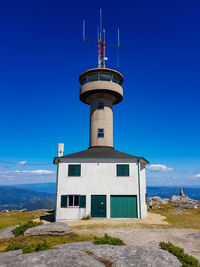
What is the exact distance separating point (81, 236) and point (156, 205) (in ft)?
73.8

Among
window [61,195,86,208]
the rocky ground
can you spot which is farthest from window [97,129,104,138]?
the rocky ground

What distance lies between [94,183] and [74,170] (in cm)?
281

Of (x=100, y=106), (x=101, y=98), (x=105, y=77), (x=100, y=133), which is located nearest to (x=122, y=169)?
(x=100, y=133)

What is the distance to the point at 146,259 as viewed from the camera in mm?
7711

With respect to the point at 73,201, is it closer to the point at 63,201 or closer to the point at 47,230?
the point at 63,201

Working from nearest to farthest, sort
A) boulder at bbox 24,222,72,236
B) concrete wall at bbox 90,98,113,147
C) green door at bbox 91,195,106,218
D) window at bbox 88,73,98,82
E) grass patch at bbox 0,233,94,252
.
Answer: grass patch at bbox 0,233,94,252 < boulder at bbox 24,222,72,236 < green door at bbox 91,195,106,218 < concrete wall at bbox 90,98,113,147 < window at bbox 88,73,98,82

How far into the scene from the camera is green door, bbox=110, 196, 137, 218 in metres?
20.4

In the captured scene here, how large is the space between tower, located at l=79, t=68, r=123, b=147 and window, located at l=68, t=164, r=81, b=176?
22.4 feet

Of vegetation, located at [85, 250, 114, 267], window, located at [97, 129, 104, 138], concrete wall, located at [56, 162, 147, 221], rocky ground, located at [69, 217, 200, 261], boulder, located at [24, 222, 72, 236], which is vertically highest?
window, located at [97, 129, 104, 138]

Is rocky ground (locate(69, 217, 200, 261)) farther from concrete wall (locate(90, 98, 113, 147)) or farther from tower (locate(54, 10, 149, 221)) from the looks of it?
A: concrete wall (locate(90, 98, 113, 147))

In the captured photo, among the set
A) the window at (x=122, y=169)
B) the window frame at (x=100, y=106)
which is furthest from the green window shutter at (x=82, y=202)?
the window frame at (x=100, y=106)

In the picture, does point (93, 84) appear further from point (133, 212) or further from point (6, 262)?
point (6, 262)

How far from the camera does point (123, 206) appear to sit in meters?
20.6

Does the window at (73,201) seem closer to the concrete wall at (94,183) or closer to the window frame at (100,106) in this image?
the concrete wall at (94,183)
